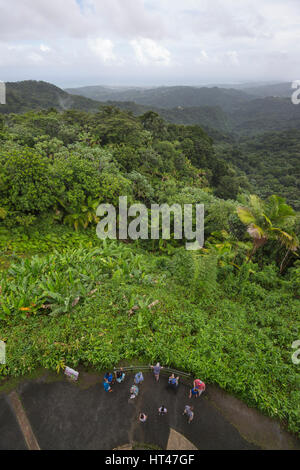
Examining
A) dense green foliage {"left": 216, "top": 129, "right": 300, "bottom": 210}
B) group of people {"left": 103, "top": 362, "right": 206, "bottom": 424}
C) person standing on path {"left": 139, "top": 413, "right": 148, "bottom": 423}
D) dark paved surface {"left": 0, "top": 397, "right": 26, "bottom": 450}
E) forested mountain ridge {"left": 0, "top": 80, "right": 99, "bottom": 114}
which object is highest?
forested mountain ridge {"left": 0, "top": 80, "right": 99, "bottom": 114}

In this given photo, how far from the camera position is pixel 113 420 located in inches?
217

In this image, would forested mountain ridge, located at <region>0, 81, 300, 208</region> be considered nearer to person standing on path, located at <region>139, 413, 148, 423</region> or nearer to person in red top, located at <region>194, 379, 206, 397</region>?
person in red top, located at <region>194, 379, 206, 397</region>

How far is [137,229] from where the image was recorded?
46.9 feet

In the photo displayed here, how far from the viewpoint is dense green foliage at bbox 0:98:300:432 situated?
6.63 meters

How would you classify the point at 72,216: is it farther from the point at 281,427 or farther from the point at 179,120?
the point at 179,120

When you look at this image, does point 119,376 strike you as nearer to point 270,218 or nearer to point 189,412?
point 189,412

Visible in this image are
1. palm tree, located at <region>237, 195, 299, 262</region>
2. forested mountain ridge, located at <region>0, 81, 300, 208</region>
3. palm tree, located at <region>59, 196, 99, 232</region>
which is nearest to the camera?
palm tree, located at <region>237, 195, 299, 262</region>

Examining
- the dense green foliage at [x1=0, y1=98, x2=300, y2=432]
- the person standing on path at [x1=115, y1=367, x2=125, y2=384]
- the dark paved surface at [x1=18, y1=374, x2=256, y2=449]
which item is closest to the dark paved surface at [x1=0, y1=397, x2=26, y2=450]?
the dark paved surface at [x1=18, y1=374, x2=256, y2=449]

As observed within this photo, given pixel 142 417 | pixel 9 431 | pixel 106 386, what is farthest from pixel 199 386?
pixel 9 431

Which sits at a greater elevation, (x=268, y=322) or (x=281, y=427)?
(x=268, y=322)

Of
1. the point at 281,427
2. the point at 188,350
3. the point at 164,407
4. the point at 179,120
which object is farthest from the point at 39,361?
the point at 179,120

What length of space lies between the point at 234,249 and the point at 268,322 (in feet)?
14.1

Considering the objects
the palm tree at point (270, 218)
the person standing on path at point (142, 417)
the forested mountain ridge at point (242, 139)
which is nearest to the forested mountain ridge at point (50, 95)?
the forested mountain ridge at point (242, 139)

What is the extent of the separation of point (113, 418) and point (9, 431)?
2.30 m
